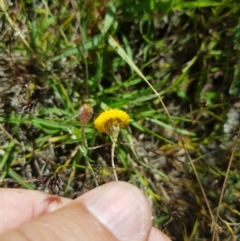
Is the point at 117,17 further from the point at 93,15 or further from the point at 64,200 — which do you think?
the point at 64,200

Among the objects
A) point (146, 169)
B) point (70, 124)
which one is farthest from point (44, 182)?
point (146, 169)

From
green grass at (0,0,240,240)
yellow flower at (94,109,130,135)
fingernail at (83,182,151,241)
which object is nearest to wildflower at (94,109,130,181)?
yellow flower at (94,109,130,135)

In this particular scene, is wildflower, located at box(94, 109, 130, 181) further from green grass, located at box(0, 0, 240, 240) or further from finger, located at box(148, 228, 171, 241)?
green grass, located at box(0, 0, 240, 240)

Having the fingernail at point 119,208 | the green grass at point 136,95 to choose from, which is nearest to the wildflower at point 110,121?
the fingernail at point 119,208

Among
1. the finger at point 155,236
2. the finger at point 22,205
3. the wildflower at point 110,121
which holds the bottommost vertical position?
the finger at point 155,236

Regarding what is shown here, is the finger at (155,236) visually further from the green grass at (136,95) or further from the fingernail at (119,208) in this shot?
the green grass at (136,95)

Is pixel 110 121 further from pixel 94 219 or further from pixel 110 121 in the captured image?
pixel 94 219
